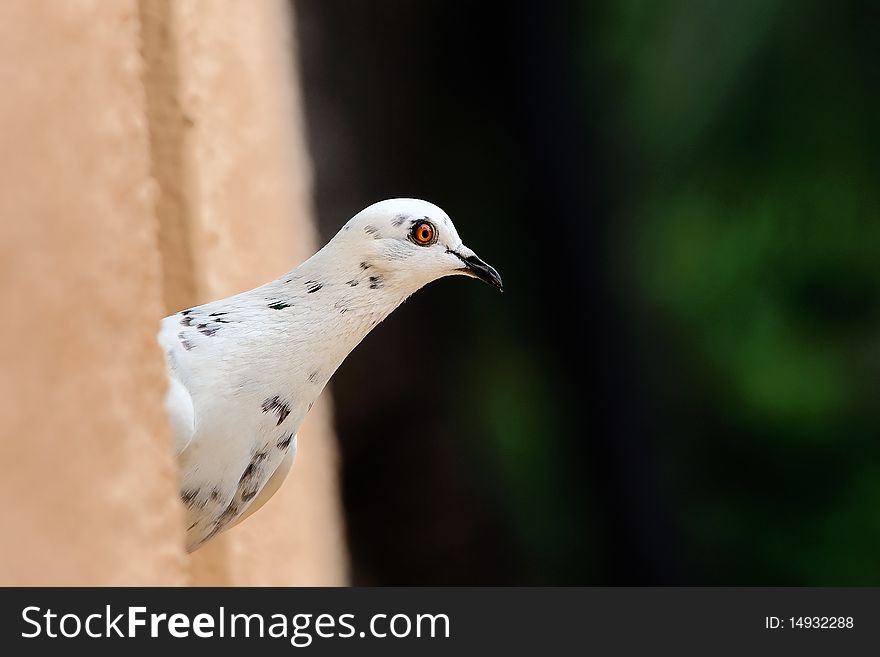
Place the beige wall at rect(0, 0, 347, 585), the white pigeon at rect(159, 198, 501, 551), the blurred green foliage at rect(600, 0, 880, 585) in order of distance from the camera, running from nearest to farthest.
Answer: the beige wall at rect(0, 0, 347, 585), the white pigeon at rect(159, 198, 501, 551), the blurred green foliage at rect(600, 0, 880, 585)

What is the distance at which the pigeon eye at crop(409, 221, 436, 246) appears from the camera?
12.2 inches

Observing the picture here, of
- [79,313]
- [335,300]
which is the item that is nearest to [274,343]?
[335,300]

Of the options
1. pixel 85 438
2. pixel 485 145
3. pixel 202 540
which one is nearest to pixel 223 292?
pixel 202 540

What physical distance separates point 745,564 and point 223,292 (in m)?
0.67

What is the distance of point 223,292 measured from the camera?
1.51 ft

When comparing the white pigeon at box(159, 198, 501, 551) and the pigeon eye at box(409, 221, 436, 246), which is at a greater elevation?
the pigeon eye at box(409, 221, 436, 246)

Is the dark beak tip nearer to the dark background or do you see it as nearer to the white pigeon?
the white pigeon

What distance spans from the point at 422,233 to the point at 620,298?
24.2 inches

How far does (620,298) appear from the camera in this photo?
89 cm

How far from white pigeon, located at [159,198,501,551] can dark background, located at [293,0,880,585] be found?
0.47 metres

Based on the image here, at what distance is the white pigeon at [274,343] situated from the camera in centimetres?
29

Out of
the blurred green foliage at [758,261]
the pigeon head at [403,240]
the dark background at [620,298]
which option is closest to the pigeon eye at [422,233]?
the pigeon head at [403,240]

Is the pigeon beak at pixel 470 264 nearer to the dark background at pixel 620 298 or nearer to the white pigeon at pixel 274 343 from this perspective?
the white pigeon at pixel 274 343

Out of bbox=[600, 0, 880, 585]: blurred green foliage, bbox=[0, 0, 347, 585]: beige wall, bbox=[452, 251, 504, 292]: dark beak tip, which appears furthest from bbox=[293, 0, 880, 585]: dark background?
bbox=[0, 0, 347, 585]: beige wall
